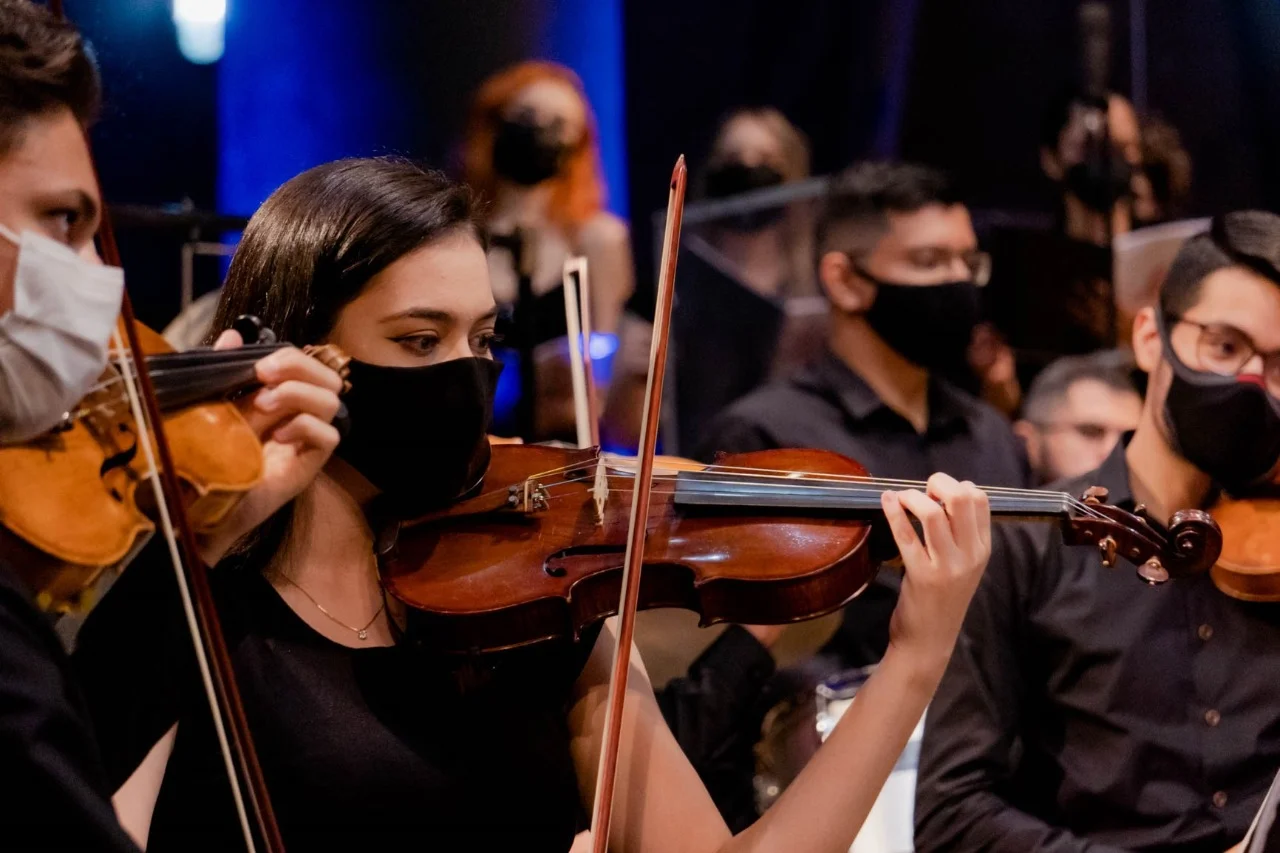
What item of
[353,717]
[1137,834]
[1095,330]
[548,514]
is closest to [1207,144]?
[1095,330]

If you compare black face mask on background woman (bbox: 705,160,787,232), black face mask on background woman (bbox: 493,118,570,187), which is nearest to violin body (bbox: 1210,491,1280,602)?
black face mask on background woman (bbox: 493,118,570,187)

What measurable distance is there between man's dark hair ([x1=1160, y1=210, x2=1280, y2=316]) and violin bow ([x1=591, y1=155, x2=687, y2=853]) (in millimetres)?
1012

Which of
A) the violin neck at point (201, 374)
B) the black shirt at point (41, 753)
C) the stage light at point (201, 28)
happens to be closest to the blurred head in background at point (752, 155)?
the stage light at point (201, 28)

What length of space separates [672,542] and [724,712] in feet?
2.92

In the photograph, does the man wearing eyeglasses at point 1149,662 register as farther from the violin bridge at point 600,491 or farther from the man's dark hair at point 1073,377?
the man's dark hair at point 1073,377

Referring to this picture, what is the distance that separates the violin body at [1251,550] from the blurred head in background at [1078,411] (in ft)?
5.31

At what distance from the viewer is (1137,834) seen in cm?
187

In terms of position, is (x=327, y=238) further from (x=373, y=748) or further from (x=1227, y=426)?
(x=1227, y=426)

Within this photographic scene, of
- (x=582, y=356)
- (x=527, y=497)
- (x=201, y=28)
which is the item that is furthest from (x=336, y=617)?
(x=201, y=28)

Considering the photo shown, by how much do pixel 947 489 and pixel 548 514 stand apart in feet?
1.52

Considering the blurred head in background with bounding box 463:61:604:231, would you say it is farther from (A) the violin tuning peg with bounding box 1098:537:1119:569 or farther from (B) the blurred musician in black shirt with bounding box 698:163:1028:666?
(A) the violin tuning peg with bounding box 1098:537:1119:569

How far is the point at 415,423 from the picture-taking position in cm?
144

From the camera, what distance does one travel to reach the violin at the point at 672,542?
146cm

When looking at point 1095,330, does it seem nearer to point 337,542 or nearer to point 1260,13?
point 1260,13
